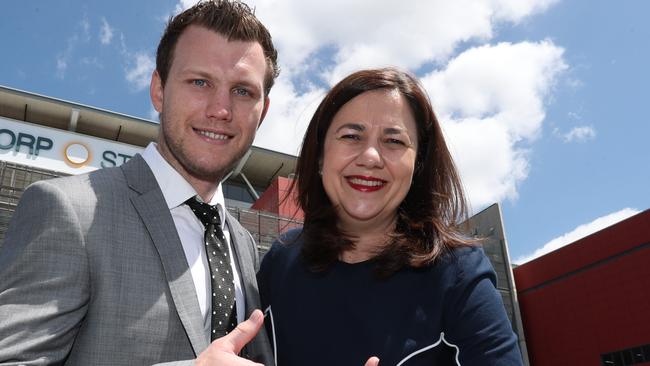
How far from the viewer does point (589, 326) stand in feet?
56.1

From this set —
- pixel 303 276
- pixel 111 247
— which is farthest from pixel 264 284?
pixel 111 247

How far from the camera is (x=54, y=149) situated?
17.4m

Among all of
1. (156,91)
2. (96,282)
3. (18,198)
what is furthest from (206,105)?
(18,198)

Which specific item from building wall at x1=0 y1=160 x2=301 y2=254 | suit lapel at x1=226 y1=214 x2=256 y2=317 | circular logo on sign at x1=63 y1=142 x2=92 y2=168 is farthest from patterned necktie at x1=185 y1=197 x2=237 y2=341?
circular logo on sign at x1=63 y1=142 x2=92 y2=168

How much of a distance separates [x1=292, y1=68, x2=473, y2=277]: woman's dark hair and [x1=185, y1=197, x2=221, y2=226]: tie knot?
0.45 metres

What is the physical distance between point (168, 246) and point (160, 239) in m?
0.04

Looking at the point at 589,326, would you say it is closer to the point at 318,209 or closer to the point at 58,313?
the point at 318,209

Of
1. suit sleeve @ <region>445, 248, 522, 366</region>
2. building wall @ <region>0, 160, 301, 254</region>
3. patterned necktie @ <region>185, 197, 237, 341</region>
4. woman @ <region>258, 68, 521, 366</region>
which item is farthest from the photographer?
building wall @ <region>0, 160, 301, 254</region>

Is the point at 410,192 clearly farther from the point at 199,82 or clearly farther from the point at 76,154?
the point at 76,154

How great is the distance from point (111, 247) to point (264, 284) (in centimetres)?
83

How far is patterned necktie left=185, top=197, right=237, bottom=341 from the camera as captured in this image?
2.19 metres

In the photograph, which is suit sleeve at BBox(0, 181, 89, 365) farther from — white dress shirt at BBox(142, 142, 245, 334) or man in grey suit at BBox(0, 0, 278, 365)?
white dress shirt at BBox(142, 142, 245, 334)

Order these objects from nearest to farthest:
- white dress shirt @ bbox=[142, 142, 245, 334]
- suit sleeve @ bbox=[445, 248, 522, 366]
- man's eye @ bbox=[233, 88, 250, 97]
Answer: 1. suit sleeve @ bbox=[445, 248, 522, 366]
2. white dress shirt @ bbox=[142, 142, 245, 334]
3. man's eye @ bbox=[233, 88, 250, 97]

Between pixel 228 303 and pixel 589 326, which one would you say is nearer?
pixel 228 303
